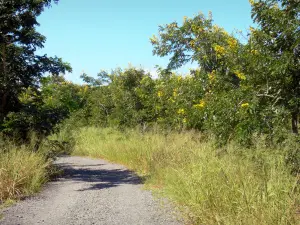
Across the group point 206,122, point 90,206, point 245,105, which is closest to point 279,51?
point 245,105

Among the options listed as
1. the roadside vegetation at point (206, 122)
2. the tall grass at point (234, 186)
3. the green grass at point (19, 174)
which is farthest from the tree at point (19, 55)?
the tall grass at point (234, 186)

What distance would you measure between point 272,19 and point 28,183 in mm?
6160

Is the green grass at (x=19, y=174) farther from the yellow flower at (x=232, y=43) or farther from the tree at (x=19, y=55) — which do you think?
the yellow flower at (x=232, y=43)

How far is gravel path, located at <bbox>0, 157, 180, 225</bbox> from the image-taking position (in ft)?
19.8

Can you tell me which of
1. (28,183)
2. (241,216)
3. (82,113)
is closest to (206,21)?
(28,183)

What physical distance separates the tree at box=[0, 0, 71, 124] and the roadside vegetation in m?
0.03

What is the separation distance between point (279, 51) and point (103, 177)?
611cm

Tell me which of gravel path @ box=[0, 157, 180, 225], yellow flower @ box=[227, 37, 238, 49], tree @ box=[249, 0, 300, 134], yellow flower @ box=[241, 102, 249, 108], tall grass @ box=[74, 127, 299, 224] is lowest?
gravel path @ box=[0, 157, 180, 225]

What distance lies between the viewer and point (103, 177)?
420 inches

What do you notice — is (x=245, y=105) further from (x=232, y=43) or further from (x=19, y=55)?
(x=19, y=55)

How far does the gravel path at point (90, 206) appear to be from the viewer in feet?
19.8

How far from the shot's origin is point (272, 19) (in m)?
7.00

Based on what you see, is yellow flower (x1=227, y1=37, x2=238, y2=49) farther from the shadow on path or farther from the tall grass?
the shadow on path

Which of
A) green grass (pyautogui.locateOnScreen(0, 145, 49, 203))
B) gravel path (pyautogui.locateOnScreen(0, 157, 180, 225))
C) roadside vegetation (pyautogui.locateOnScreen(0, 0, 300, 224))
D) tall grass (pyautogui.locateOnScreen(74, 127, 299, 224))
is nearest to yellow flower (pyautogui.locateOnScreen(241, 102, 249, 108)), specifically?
roadside vegetation (pyautogui.locateOnScreen(0, 0, 300, 224))
